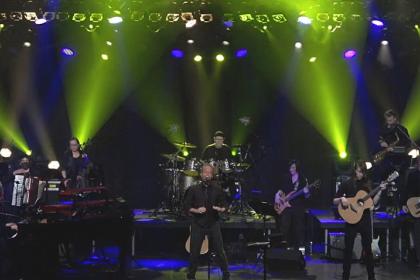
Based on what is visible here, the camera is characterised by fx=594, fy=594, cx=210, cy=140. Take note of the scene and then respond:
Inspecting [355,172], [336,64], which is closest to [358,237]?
[355,172]

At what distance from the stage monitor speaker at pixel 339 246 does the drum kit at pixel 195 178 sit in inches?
88.5

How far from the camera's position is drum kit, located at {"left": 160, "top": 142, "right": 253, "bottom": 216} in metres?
13.8

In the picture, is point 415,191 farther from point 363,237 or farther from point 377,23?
point 377,23

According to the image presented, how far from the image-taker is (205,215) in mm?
10508

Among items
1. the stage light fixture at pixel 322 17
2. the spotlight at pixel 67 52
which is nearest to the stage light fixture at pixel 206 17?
the stage light fixture at pixel 322 17

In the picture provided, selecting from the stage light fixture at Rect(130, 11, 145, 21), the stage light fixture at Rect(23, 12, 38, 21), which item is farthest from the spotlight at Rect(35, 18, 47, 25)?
the stage light fixture at Rect(130, 11, 145, 21)

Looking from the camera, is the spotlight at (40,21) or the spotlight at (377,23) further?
the spotlight at (377,23)

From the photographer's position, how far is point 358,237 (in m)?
13.1

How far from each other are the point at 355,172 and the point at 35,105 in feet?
35.6

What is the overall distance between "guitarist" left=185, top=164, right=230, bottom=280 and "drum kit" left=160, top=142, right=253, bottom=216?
257 cm

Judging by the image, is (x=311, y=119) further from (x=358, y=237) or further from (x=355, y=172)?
(x=355, y=172)

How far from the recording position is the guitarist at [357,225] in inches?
396

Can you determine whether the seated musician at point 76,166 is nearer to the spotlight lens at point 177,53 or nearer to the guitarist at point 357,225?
the guitarist at point 357,225

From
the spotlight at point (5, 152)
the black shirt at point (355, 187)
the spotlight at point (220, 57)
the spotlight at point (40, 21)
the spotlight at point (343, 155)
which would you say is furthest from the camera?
the spotlight at point (220, 57)
